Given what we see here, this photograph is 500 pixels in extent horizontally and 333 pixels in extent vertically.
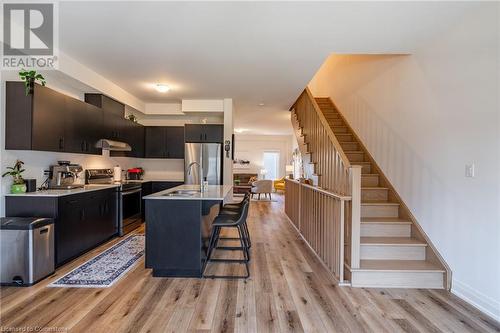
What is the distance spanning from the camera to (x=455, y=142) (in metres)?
2.68

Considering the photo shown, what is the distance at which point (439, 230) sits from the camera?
9.54 ft

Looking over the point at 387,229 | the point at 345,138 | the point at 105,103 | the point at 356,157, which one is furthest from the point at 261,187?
the point at 387,229

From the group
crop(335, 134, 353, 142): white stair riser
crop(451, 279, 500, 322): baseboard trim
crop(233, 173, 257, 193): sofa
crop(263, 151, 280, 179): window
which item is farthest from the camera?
crop(263, 151, 280, 179): window

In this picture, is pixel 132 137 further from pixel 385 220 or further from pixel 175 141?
pixel 385 220

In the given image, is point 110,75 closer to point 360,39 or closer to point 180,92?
point 180,92

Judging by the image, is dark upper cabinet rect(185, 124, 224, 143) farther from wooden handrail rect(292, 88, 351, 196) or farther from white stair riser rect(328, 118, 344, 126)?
white stair riser rect(328, 118, 344, 126)

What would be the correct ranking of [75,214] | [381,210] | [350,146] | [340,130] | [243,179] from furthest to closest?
[243,179]
[340,130]
[350,146]
[381,210]
[75,214]

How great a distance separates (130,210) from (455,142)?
4.90 m

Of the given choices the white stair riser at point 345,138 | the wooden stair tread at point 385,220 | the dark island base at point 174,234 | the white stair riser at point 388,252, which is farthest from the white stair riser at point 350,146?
the dark island base at point 174,234

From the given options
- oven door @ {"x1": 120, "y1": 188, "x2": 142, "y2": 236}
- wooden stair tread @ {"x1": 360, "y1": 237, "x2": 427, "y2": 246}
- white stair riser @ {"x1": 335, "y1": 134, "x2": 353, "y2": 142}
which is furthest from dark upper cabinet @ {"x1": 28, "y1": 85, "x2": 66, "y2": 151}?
white stair riser @ {"x1": 335, "y1": 134, "x2": 353, "y2": 142}

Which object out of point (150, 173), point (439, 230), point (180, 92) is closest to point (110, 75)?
point (180, 92)

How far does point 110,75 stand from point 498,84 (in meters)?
4.80

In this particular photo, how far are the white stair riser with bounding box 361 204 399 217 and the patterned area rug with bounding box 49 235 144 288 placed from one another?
314 centimetres

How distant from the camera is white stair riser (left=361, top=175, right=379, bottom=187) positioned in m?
4.17
